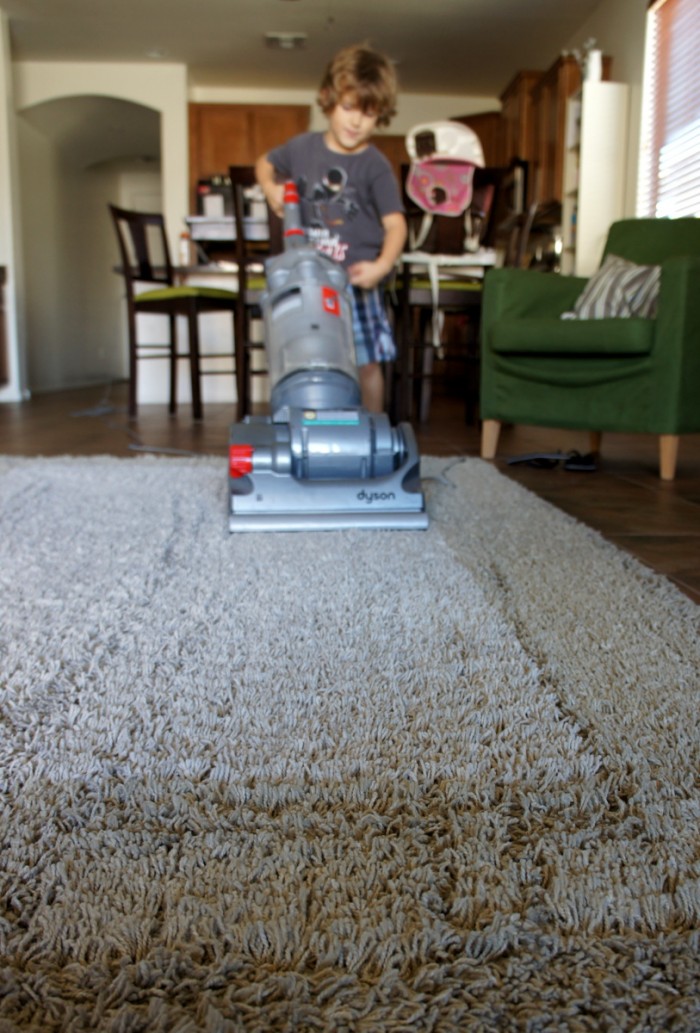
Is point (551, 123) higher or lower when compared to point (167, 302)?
higher

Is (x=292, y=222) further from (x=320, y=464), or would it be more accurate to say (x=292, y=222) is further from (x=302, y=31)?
(x=302, y=31)

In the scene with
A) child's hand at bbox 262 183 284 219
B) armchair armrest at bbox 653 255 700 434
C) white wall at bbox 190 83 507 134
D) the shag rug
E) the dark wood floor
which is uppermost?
white wall at bbox 190 83 507 134

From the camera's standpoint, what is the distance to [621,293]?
2.52 metres

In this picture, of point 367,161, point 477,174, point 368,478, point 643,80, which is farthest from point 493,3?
point 368,478

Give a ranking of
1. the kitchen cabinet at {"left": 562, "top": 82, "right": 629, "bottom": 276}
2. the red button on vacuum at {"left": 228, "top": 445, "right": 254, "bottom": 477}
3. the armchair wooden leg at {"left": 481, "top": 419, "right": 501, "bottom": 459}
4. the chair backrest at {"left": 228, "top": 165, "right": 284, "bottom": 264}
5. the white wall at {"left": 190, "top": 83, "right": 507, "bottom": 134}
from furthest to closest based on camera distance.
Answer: the white wall at {"left": 190, "top": 83, "right": 507, "bottom": 134}, the kitchen cabinet at {"left": 562, "top": 82, "right": 629, "bottom": 276}, the chair backrest at {"left": 228, "top": 165, "right": 284, "bottom": 264}, the armchair wooden leg at {"left": 481, "top": 419, "right": 501, "bottom": 459}, the red button on vacuum at {"left": 228, "top": 445, "right": 254, "bottom": 477}

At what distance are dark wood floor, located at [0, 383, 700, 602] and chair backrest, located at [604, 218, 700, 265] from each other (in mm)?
637

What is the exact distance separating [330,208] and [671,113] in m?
3.06

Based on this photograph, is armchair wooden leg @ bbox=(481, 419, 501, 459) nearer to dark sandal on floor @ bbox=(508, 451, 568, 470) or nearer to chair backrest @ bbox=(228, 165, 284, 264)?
dark sandal on floor @ bbox=(508, 451, 568, 470)

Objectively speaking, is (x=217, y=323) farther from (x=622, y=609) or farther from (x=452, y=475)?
(x=622, y=609)

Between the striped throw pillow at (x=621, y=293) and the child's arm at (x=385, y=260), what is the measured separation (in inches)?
26.9

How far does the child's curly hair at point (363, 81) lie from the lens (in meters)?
2.04

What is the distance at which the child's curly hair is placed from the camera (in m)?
2.04

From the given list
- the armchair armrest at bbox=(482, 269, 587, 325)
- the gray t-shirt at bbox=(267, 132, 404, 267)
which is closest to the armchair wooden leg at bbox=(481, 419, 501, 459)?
the armchair armrest at bbox=(482, 269, 587, 325)

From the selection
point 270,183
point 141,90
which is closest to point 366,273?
point 270,183
